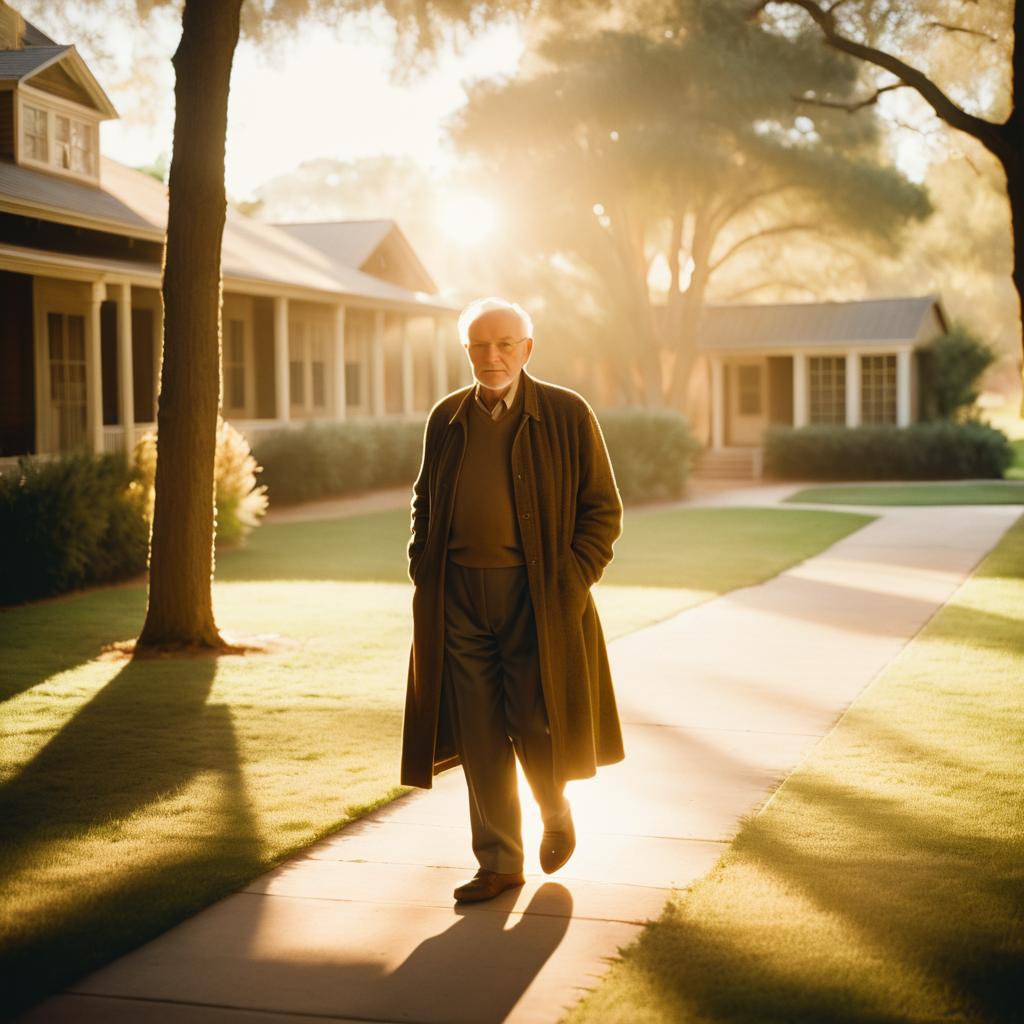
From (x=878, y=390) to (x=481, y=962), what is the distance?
32.7 metres

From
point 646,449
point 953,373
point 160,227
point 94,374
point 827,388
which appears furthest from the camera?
point 827,388

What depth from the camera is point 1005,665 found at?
9.51m

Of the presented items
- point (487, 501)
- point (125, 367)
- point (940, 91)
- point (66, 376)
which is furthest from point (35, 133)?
point (487, 501)

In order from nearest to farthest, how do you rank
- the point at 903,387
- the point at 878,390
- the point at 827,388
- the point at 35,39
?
1. the point at 35,39
2. the point at 903,387
3. the point at 878,390
4. the point at 827,388

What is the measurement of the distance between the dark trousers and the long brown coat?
0.06 metres

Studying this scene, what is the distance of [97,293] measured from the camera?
55.5 feet

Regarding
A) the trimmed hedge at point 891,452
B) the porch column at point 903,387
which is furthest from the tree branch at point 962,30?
the porch column at point 903,387

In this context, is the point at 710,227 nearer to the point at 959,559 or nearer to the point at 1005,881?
the point at 959,559

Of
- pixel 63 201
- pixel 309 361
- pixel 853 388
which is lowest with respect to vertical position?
pixel 853 388

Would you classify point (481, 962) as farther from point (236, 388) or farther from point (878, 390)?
point (878, 390)

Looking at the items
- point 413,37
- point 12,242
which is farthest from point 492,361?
point 12,242

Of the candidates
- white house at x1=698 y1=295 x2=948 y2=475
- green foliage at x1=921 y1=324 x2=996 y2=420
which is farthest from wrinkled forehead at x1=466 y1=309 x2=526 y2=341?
green foliage at x1=921 y1=324 x2=996 y2=420

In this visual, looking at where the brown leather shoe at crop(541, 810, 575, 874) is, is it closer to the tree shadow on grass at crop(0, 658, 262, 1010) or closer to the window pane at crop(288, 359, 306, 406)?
the tree shadow on grass at crop(0, 658, 262, 1010)

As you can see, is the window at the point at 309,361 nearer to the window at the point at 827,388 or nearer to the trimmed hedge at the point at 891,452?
the trimmed hedge at the point at 891,452
